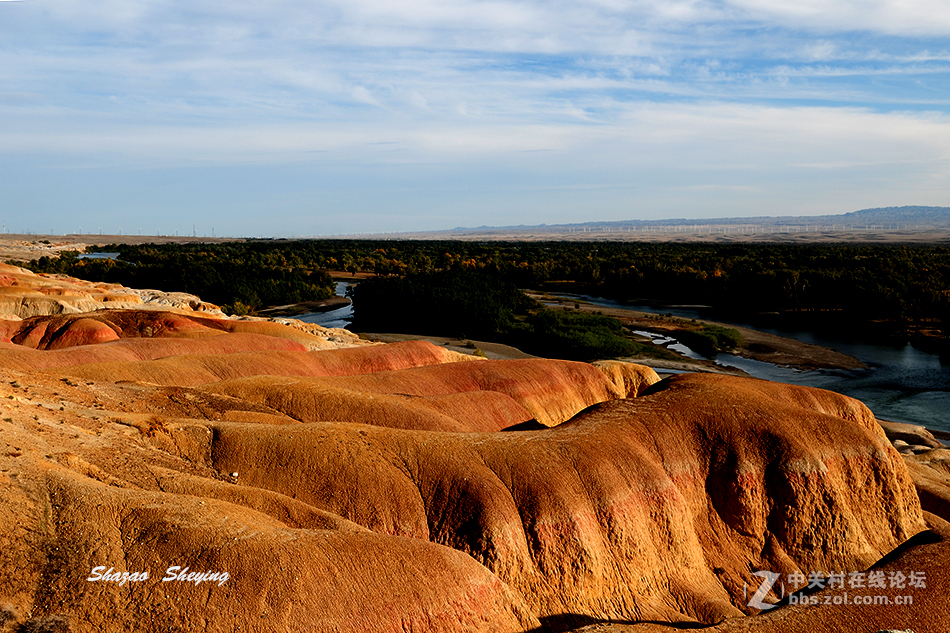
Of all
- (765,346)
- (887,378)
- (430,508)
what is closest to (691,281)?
(765,346)


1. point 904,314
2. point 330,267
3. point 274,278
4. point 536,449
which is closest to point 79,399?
point 536,449

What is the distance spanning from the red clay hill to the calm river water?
21.9 m

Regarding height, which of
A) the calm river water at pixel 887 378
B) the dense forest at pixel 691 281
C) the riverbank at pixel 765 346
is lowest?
the calm river water at pixel 887 378

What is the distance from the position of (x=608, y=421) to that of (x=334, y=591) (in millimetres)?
11835

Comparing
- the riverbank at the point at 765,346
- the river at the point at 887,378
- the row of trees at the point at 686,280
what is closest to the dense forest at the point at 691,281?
the row of trees at the point at 686,280

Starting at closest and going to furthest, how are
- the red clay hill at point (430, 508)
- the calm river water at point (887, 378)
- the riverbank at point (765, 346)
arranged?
the red clay hill at point (430, 508)
the calm river water at point (887, 378)
the riverbank at point (765, 346)

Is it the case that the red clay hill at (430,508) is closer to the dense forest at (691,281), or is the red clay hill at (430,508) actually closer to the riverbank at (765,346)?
the riverbank at (765,346)

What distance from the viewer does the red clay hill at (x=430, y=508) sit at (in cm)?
1212

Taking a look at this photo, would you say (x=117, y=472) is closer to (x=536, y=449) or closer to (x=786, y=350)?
(x=536, y=449)

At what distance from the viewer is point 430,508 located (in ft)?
59.3

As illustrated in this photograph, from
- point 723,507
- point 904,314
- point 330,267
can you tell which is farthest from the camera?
point 330,267

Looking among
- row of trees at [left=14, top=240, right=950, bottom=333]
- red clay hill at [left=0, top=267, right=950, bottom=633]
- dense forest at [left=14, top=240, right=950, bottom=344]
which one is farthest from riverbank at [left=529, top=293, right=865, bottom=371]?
red clay hill at [left=0, top=267, right=950, bottom=633]

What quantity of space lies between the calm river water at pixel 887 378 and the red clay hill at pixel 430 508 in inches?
864

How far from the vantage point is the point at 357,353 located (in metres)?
38.5
